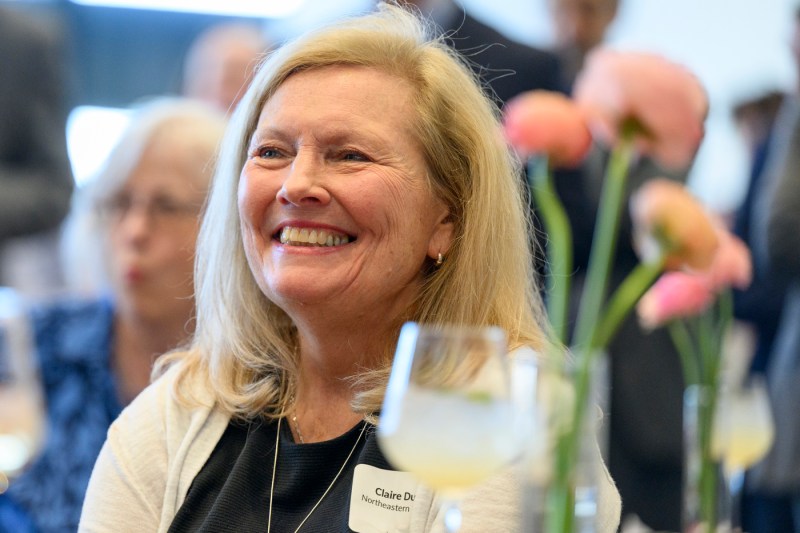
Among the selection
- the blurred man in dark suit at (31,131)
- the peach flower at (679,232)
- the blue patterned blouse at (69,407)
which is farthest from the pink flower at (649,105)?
the blurred man in dark suit at (31,131)

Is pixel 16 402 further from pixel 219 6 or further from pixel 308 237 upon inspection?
pixel 219 6

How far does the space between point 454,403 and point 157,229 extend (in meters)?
2.23

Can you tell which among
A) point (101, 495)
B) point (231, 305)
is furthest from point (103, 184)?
point (101, 495)

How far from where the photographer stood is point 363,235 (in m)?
2.04

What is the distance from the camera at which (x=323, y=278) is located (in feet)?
6.50

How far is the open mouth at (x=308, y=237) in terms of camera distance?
201 cm

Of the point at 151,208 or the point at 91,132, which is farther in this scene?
the point at 91,132

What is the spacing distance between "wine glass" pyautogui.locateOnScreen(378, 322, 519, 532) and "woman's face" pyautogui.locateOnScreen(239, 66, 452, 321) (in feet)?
2.65

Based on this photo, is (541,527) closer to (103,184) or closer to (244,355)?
(244,355)

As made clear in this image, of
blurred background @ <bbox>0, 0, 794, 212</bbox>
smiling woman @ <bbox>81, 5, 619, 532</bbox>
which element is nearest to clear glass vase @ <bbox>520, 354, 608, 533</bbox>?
smiling woman @ <bbox>81, 5, 619, 532</bbox>

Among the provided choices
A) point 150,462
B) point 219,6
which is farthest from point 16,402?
point 219,6

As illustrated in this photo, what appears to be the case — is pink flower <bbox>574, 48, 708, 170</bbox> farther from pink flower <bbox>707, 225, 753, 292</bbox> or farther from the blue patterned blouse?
the blue patterned blouse

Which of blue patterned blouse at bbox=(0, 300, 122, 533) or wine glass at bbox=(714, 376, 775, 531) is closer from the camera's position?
wine glass at bbox=(714, 376, 775, 531)

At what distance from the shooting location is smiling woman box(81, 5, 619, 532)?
199 cm
